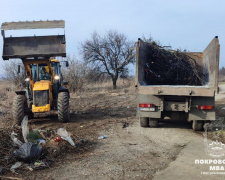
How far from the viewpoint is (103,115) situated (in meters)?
10.6

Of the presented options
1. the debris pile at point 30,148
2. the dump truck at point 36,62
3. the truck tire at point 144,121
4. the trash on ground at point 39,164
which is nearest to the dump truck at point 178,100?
the truck tire at point 144,121

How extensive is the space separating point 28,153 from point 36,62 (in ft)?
16.1

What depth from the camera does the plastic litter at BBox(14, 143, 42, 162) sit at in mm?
4938

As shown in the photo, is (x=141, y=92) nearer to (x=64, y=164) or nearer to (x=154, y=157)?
(x=154, y=157)

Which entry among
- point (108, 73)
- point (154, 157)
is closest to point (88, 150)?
point (154, 157)

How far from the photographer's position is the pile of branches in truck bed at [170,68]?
947cm

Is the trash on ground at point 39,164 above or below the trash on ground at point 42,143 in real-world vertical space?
below

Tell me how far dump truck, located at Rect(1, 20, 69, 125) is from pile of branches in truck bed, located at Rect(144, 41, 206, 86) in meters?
3.18

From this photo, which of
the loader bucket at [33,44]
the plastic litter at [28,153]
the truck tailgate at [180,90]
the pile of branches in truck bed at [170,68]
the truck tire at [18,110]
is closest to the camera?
the plastic litter at [28,153]

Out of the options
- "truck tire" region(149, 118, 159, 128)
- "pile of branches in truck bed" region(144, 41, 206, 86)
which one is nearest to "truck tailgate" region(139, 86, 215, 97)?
"truck tire" region(149, 118, 159, 128)

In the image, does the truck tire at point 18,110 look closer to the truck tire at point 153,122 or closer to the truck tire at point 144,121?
the truck tire at point 144,121

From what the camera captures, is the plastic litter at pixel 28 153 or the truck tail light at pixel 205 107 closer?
the plastic litter at pixel 28 153

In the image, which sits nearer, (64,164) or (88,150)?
(64,164)

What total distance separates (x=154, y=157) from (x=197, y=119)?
248 cm
